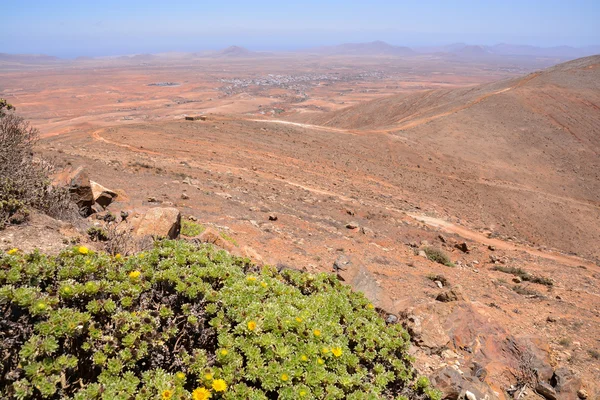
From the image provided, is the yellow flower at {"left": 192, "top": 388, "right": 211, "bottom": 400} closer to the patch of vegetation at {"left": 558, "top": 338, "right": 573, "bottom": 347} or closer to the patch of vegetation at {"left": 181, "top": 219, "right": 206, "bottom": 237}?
the patch of vegetation at {"left": 181, "top": 219, "right": 206, "bottom": 237}

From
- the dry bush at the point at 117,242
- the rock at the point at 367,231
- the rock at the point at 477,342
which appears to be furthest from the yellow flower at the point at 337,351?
the rock at the point at 367,231

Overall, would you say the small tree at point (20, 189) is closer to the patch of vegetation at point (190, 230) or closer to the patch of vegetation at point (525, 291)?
the patch of vegetation at point (190, 230)

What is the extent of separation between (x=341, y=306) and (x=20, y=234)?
12.3 feet

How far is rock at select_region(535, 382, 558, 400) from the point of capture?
15.4 feet

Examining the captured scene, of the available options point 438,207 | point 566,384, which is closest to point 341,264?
point 566,384

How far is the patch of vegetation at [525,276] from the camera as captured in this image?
10.5 meters

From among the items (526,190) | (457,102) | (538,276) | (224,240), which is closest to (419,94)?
(457,102)

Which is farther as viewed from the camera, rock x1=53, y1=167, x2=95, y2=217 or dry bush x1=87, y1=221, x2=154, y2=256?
rock x1=53, y1=167, x2=95, y2=217

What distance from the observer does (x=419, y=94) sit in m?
45.1

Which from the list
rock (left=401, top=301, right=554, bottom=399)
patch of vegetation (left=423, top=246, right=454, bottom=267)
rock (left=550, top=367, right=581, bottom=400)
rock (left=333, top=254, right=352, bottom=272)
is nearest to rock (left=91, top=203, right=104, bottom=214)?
rock (left=333, top=254, right=352, bottom=272)

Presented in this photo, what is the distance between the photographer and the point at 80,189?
6766 millimetres

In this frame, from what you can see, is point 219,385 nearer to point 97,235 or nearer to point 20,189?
point 97,235

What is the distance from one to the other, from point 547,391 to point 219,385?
14.6ft

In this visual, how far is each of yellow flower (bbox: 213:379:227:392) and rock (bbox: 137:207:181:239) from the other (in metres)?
3.18
